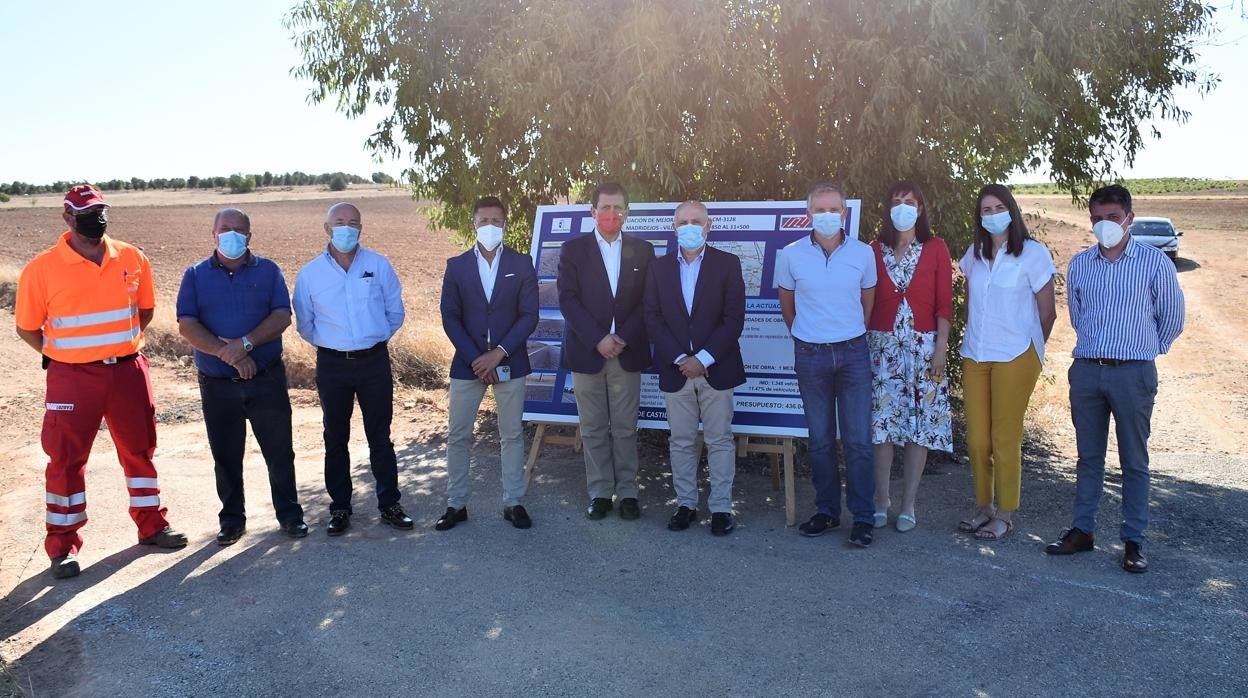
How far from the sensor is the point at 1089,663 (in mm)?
4266

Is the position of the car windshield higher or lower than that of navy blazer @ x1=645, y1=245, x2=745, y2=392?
lower

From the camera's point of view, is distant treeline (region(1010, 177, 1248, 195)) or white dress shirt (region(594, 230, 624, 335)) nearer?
white dress shirt (region(594, 230, 624, 335))

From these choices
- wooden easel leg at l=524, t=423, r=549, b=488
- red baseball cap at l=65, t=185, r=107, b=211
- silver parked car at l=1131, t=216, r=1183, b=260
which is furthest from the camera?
silver parked car at l=1131, t=216, r=1183, b=260

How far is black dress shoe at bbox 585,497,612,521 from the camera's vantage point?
6363 mm

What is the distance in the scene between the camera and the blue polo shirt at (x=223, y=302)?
19.0 feet

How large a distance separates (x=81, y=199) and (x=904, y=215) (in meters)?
4.78

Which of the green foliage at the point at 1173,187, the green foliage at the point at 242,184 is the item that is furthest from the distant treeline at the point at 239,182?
the green foliage at the point at 1173,187

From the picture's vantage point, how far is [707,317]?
5938mm

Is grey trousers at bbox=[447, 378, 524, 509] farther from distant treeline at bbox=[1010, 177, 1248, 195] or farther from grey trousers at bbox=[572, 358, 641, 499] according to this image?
distant treeline at bbox=[1010, 177, 1248, 195]

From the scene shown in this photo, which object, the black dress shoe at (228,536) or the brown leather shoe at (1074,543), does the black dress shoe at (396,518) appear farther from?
the brown leather shoe at (1074,543)

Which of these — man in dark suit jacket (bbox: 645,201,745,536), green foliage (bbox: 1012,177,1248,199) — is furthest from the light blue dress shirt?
green foliage (bbox: 1012,177,1248,199)

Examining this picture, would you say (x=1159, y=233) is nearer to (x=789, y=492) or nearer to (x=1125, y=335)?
(x=1125, y=335)

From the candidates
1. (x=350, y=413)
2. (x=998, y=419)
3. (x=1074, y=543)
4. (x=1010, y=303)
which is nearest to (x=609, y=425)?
(x=350, y=413)

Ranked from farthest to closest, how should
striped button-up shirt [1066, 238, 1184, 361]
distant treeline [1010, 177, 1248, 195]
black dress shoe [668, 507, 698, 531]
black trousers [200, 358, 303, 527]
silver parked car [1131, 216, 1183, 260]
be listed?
1. distant treeline [1010, 177, 1248, 195]
2. silver parked car [1131, 216, 1183, 260]
3. black dress shoe [668, 507, 698, 531]
4. black trousers [200, 358, 303, 527]
5. striped button-up shirt [1066, 238, 1184, 361]
